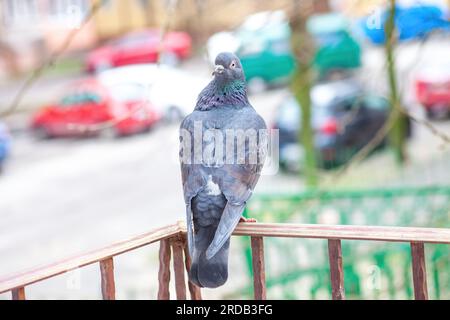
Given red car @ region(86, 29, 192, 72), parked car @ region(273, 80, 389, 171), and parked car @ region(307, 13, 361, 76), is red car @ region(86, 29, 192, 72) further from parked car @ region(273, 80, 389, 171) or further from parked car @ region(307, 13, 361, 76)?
parked car @ region(273, 80, 389, 171)

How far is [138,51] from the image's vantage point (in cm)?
1819

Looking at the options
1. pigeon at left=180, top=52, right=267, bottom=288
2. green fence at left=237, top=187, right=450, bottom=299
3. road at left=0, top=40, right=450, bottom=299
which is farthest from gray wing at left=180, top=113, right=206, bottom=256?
road at left=0, top=40, right=450, bottom=299

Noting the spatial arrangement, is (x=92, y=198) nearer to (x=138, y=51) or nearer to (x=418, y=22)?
(x=418, y=22)

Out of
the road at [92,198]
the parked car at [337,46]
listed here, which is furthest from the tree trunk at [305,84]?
the parked car at [337,46]

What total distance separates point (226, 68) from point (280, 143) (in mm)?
8759

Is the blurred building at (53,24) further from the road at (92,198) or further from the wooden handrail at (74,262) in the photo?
the wooden handrail at (74,262)

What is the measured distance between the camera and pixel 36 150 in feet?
48.3

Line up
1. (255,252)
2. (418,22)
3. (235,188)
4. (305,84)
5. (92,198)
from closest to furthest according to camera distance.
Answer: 1. (255,252)
2. (235,188)
3. (418,22)
4. (305,84)
5. (92,198)

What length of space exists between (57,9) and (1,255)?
12.3 m

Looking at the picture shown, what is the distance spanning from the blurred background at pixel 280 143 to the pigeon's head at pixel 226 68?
853 mm

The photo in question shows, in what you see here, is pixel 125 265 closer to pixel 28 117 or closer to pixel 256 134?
pixel 256 134

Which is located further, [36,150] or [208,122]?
[36,150]

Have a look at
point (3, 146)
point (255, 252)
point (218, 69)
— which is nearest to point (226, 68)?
point (218, 69)

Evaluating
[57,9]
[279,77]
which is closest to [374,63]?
[279,77]
